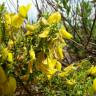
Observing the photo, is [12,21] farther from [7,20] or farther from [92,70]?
[92,70]

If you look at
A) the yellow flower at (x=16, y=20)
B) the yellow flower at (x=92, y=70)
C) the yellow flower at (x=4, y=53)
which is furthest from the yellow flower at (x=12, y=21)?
the yellow flower at (x=92, y=70)

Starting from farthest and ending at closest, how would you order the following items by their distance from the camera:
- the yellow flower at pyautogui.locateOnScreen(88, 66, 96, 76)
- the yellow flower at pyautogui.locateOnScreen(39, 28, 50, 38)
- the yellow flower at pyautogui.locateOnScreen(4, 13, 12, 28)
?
the yellow flower at pyautogui.locateOnScreen(88, 66, 96, 76) < the yellow flower at pyautogui.locateOnScreen(4, 13, 12, 28) < the yellow flower at pyautogui.locateOnScreen(39, 28, 50, 38)

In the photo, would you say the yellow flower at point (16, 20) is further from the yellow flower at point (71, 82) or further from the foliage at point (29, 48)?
the yellow flower at point (71, 82)

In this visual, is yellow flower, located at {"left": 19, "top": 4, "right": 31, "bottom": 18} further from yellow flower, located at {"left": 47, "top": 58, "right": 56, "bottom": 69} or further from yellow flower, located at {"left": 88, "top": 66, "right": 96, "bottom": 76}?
yellow flower, located at {"left": 88, "top": 66, "right": 96, "bottom": 76}

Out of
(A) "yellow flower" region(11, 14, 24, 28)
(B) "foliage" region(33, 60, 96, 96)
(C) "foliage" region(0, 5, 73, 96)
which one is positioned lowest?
(B) "foliage" region(33, 60, 96, 96)

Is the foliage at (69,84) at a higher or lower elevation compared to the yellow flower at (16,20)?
lower

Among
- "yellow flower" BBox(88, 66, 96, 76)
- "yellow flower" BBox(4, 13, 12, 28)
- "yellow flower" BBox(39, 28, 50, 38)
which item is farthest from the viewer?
"yellow flower" BBox(88, 66, 96, 76)

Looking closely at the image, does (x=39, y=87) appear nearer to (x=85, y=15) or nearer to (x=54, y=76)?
(x=54, y=76)

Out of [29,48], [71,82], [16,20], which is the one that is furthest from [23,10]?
[71,82]

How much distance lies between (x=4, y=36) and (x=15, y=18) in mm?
98

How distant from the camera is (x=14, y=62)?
125cm

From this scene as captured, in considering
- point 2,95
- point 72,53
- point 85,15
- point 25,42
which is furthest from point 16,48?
point 72,53

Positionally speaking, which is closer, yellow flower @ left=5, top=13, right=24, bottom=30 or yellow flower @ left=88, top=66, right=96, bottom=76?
yellow flower @ left=5, top=13, right=24, bottom=30

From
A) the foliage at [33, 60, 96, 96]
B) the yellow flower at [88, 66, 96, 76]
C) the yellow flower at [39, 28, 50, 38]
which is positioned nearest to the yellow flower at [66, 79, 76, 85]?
the foliage at [33, 60, 96, 96]
